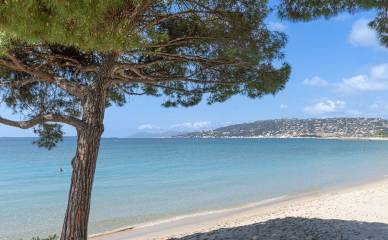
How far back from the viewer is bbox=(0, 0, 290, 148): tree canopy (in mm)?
4062

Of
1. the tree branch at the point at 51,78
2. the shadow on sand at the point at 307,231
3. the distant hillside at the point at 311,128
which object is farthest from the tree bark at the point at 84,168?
the distant hillside at the point at 311,128

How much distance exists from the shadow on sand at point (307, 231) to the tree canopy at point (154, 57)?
2044 mm

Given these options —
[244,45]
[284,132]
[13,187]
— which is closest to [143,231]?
[244,45]

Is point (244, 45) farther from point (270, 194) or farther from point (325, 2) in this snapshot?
point (270, 194)

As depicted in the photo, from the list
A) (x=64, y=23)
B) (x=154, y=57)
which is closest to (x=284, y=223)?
(x=154, y=57)

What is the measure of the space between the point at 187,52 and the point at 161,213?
7875 mm

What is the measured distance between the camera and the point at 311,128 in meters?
126

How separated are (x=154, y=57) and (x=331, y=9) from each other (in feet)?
7.82

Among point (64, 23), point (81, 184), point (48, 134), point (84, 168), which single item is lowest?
point (81, 184)

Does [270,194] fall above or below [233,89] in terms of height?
below

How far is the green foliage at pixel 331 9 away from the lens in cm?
472

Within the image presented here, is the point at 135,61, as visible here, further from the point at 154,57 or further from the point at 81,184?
the point at 81,184

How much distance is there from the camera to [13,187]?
21.3 m

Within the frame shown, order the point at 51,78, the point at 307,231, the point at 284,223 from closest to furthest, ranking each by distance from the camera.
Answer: the point at 51,78, the point at 307,231, the point at 284,223
